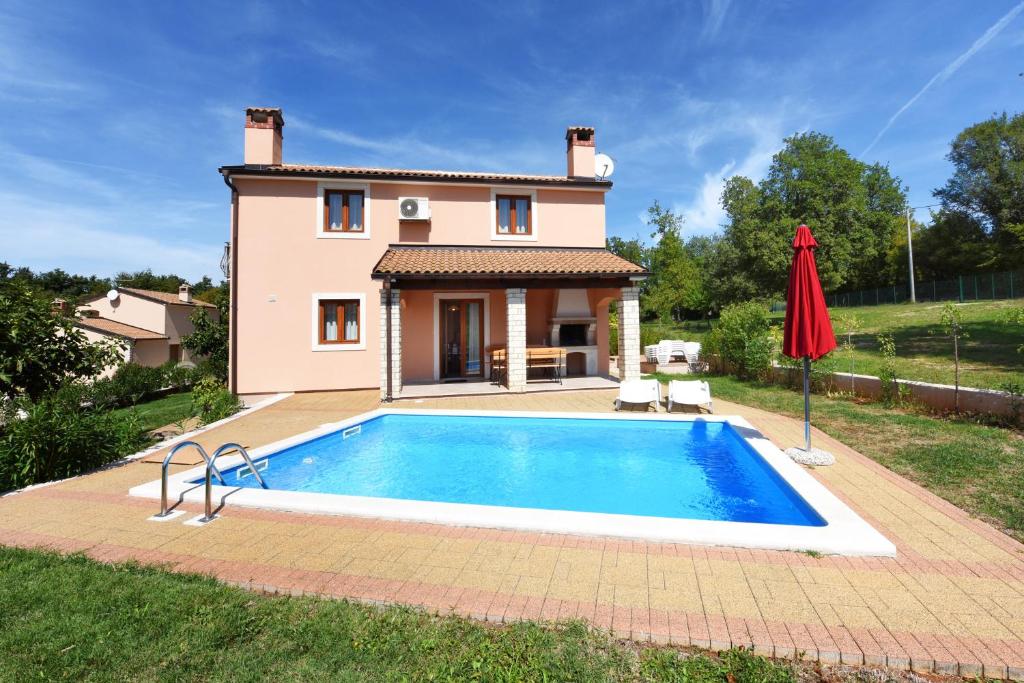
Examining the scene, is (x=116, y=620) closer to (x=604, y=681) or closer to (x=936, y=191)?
(x=604, y=681)

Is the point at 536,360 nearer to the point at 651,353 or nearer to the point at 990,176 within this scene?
the point at 651,353

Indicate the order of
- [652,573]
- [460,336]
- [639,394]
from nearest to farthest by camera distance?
1. [652,573]
2. [639,394]
3. [460,336]

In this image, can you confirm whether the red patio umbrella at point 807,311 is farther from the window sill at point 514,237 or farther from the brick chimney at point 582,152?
the brick chimney at point 582,152

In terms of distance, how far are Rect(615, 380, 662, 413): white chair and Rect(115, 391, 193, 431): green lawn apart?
10.2m

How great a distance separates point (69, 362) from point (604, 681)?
994 cm

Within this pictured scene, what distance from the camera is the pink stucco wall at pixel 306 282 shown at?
13625mm

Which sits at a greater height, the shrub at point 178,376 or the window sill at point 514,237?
the window sill at point 514,237

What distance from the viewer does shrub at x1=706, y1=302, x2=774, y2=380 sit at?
13266 millimetres

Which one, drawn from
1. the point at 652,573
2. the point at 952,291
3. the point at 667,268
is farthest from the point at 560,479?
the point at 952,291

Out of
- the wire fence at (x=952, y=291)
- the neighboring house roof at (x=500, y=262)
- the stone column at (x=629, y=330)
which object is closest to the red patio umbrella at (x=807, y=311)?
the neighboring house roof at (x=500, y=262)

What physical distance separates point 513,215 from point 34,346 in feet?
41.5

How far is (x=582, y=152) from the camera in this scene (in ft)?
53.0

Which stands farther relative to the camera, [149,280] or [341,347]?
[149,280]

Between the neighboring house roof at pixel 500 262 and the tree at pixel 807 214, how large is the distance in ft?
71.3
